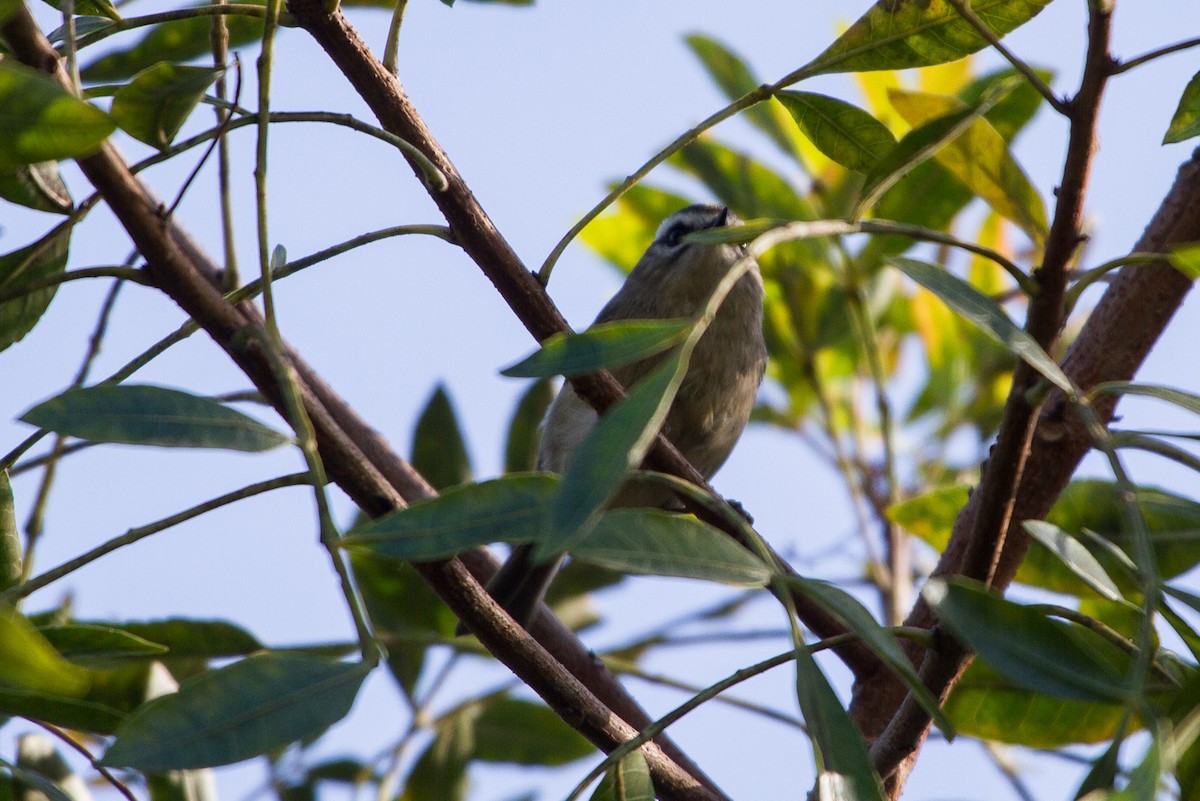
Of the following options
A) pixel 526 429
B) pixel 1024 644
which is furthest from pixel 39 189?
pixel 526 429

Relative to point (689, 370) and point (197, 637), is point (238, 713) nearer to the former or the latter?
point (197, 637)

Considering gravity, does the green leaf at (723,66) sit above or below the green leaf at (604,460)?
above

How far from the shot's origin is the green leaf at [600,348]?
1022 millimetres

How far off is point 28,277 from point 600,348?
2.48 ft

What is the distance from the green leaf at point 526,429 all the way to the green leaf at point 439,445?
0.31 meters

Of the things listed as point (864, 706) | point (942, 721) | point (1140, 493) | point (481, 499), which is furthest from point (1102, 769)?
point (864, 706)

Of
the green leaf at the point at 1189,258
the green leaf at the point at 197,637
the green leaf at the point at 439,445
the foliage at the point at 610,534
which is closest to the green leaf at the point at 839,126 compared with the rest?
the foliage at the point at 610,534

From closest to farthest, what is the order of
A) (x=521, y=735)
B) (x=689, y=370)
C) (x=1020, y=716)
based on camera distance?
(x=1020, y=716) < (x=521, y=735) < (x=689, y=370)

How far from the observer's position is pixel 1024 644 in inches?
41.8

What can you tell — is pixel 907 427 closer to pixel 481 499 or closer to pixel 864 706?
pixel 864 706

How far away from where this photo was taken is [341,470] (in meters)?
1.29

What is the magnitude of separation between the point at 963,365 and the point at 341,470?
9.48ft

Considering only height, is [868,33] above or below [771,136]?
below

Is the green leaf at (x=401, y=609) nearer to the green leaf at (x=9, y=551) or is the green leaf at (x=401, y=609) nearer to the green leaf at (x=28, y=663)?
the green leaf at (x=9, y=551)
